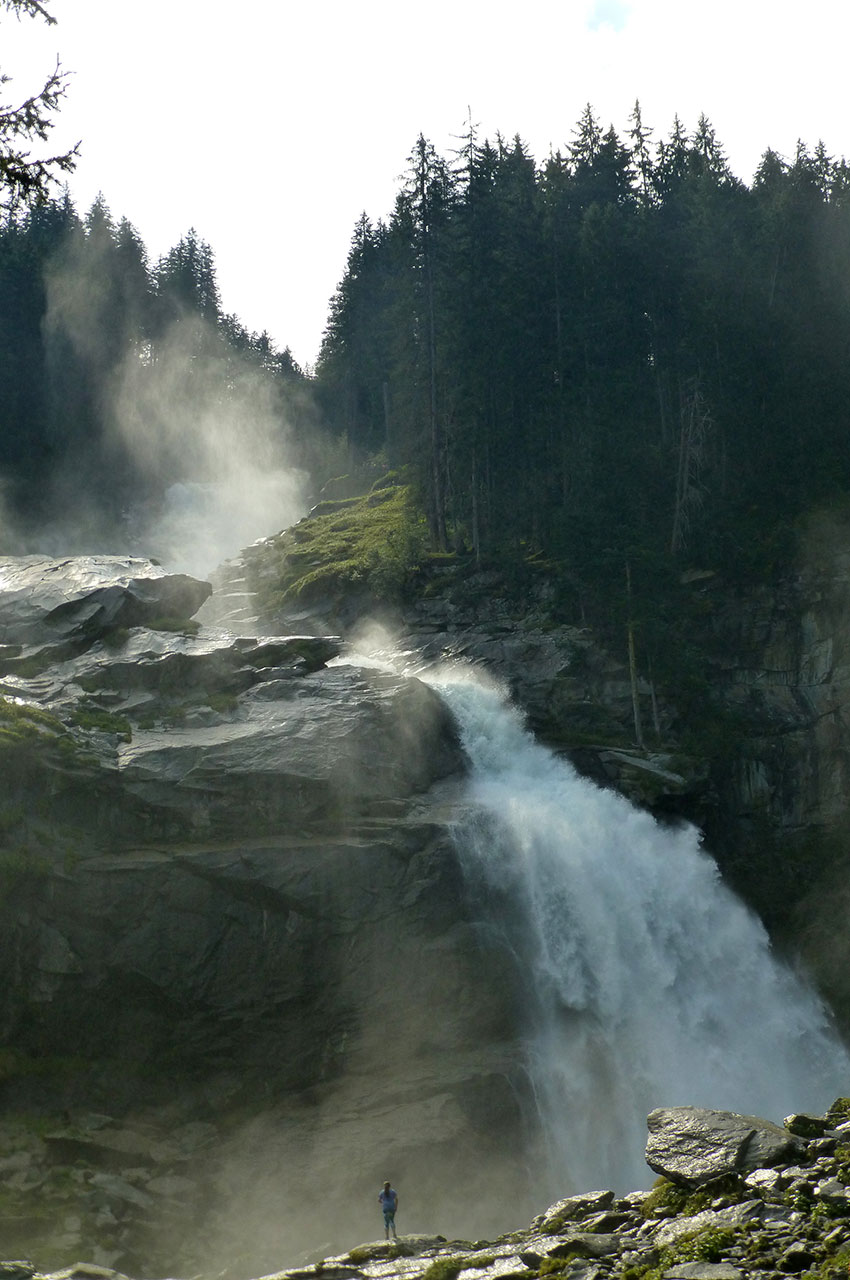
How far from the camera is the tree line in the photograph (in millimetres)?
50906

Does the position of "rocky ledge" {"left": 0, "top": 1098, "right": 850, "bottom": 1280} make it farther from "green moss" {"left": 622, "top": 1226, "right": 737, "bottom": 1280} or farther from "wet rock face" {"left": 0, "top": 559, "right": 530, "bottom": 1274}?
"wet rock face" {"left": 0, "top": 559, "right": 530, "bottom": 1274}

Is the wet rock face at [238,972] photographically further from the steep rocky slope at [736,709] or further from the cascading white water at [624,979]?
the steep rocky slope at [736,709]

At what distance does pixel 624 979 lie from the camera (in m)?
30.8

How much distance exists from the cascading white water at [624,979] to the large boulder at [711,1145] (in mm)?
10483

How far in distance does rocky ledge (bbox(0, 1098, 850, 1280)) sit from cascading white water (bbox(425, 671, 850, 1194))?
31.5ft

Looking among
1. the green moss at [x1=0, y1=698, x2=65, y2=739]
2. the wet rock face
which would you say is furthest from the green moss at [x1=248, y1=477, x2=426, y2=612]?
the green moss at [x1=0, y1=698, x2=65, y2=739]

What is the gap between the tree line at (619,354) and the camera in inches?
2004

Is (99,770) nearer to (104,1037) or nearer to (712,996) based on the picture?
(104,1037)

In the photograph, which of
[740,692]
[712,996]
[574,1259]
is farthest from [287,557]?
[574,1259]

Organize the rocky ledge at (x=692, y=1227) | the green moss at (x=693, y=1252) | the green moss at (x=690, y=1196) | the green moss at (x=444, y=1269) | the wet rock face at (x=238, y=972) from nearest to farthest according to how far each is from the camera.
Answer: the rocky ledge at (x=692, y=1227), the green moss at (x=693, y=1252), the green moss at (x=690, y=1196), the green moss at (x=444, y=1269), the wet rock face at (x=238, y=972)

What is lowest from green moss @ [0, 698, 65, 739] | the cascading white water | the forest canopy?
the cascading white water

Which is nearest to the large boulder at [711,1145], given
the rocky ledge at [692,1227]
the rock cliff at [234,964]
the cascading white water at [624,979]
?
the rocky ledge at [692,1227]

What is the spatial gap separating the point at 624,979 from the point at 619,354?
35043 mm

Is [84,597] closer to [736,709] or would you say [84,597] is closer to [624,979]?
[624,979]
